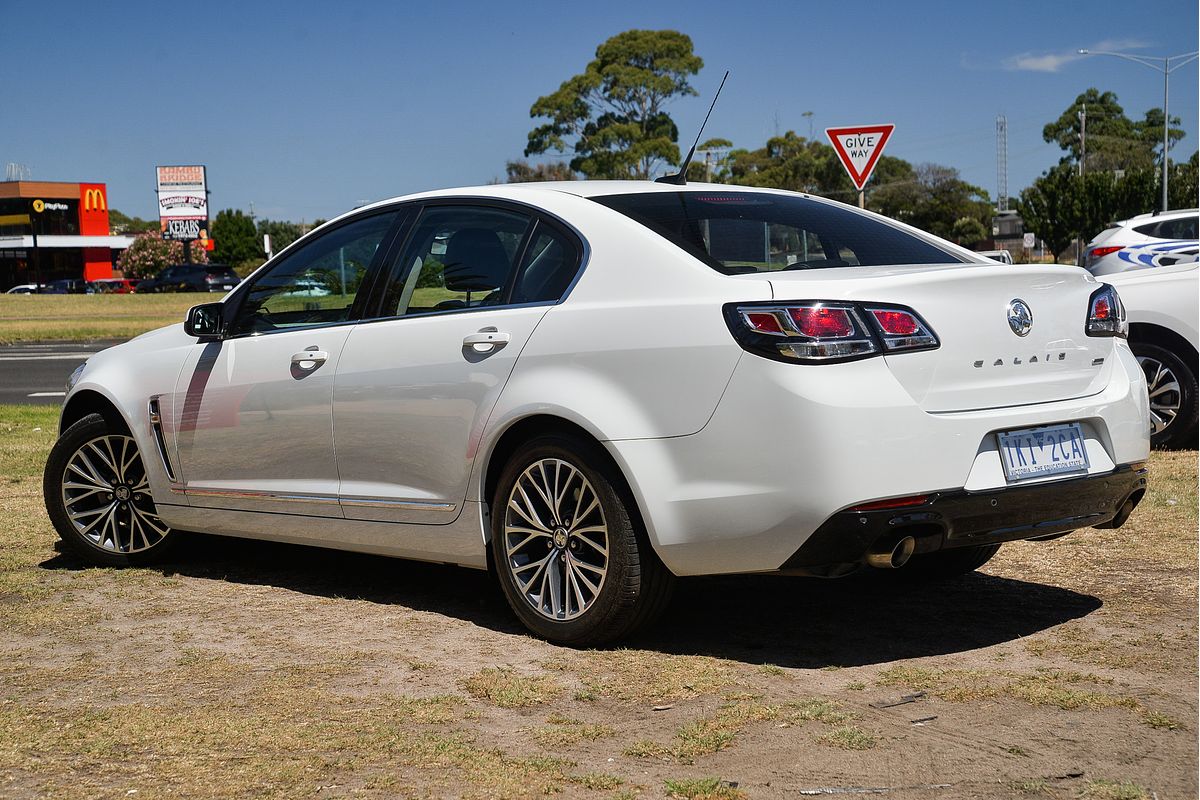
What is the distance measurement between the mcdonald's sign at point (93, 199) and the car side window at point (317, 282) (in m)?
101

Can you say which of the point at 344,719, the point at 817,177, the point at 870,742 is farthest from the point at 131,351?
the point at 817,177

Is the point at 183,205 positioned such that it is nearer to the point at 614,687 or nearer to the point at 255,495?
the point at 255,495

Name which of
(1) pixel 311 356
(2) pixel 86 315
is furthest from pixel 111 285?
(1) pixel 311 356

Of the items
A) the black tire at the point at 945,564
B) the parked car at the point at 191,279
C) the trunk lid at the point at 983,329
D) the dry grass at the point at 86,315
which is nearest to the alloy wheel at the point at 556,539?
the trunk lid at the point at 983,329

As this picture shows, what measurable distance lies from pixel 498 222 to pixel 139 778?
242 centimetres

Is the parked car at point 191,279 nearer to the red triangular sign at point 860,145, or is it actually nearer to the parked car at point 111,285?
the parked car at point 111,285

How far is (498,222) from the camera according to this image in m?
5.18

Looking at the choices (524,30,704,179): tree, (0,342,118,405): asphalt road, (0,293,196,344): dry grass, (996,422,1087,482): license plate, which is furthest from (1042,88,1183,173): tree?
(996,422,1087,482): license plate

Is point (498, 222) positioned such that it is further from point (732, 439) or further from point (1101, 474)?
point (1101, 474)

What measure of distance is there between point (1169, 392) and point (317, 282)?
5686 mm

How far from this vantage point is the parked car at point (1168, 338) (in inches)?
345

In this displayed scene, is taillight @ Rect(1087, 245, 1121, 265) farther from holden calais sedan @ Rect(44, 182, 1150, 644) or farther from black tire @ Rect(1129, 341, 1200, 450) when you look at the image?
holden calais sedan @ Rect(44, 182, 1150, 644)

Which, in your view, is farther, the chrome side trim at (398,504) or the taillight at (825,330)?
the chrome side trim at (398,504)

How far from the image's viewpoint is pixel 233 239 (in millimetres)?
116688
